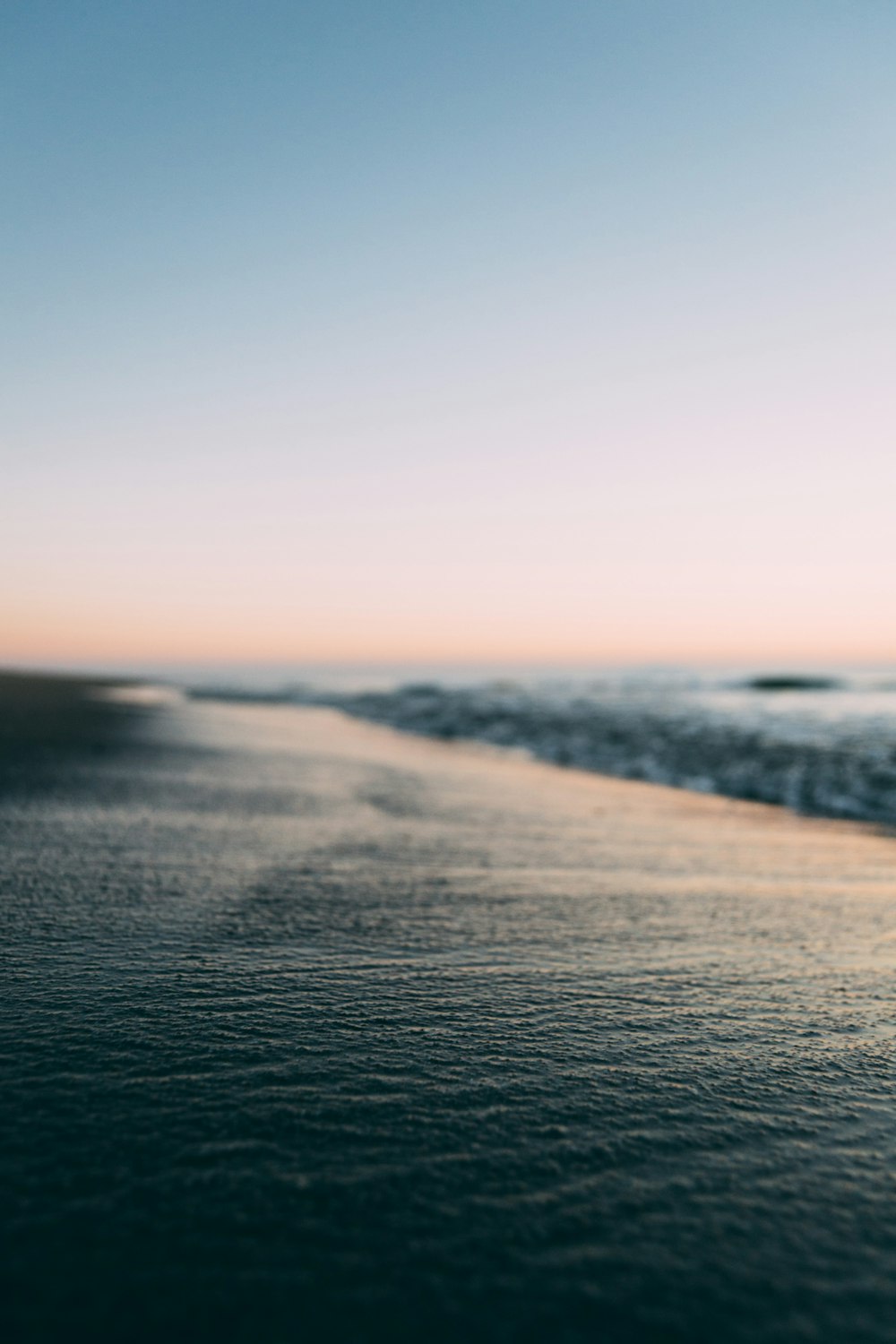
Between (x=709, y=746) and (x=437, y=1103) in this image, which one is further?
(x=709, y=746)

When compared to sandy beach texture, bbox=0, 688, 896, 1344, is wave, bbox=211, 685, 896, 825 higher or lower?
higher

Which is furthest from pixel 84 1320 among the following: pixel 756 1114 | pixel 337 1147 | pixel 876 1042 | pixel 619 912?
pixel 619 912

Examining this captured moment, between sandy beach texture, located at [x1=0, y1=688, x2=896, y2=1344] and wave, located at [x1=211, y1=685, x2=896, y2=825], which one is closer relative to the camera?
sandy beach texture, located at [x1=0, y1=688, x2=896, y2=1344]

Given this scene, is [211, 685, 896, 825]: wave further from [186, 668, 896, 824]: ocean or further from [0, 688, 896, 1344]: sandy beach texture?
[0, 688, 896, 1344]: sandy beach texture

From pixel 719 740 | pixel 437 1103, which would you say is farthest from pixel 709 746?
pixel 437 1103

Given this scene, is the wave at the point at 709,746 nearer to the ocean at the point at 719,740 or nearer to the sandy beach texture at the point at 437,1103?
the ocean at the point at 719,740

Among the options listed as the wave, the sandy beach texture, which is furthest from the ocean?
the sandy beach texture

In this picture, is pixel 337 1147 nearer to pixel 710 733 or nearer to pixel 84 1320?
pixel 84 1320

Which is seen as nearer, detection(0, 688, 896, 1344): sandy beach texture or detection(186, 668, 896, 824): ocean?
detection(0, 688, 896, 1344): sandy beach texture

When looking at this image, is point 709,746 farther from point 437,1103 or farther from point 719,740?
point 437,1103
